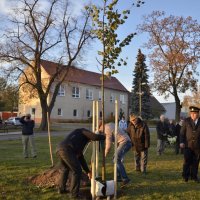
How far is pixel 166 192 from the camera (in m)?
9.27

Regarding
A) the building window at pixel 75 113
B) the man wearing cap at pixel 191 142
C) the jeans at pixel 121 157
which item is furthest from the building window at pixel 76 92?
the jeans at pixel 121 157

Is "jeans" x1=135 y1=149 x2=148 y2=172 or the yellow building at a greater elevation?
the yellow building

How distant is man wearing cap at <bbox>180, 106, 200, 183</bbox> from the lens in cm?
1051

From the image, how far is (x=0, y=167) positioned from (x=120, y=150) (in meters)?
4.63

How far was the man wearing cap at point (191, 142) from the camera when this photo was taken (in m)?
10.5

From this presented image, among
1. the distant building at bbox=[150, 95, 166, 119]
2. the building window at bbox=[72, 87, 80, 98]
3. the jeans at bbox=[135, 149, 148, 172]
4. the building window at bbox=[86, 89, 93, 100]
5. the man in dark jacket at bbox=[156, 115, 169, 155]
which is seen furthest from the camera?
the distant building at bbox=[150, 95, 166, 119]

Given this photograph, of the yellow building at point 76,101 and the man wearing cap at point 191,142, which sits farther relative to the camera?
the yellow building at point 76,101

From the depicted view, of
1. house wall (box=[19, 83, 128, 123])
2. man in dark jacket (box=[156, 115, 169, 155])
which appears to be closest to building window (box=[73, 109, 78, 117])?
house wall (box=[19, 83, 128, 123])

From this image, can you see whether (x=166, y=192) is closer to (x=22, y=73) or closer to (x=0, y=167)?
(x=0, y=167)

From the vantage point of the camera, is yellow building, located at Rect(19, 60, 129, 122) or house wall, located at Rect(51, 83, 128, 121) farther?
house wall, located at Rect(51, 83, 128, 121)

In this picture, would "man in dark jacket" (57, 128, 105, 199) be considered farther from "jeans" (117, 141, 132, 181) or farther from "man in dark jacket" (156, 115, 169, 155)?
"man in dark jacket" (156, 115, 169, 155)


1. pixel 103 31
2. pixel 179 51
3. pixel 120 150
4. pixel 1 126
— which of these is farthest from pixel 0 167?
pixel 179 51

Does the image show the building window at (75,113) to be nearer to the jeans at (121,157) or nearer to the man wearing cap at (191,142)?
the man wearing cap at (191,142)

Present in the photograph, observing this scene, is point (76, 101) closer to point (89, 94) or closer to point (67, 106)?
point (67, 106)
